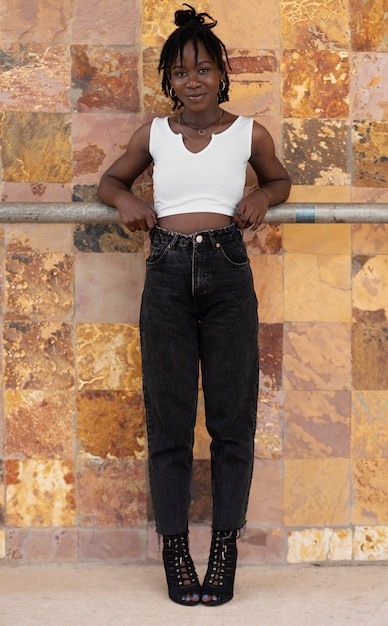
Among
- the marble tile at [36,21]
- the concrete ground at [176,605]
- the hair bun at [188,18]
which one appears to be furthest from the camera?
A: the marble tile at [36,21]

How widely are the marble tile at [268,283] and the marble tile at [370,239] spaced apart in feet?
0.72

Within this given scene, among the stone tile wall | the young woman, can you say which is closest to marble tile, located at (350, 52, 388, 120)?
the stone tile wall

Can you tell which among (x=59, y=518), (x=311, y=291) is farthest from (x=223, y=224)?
(x=59, y=518)

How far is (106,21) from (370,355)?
3.80 feet

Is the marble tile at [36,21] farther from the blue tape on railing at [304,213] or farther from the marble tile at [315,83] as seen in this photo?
the blue tape on railing at [304,213]

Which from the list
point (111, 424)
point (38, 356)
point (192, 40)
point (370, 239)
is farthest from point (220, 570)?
point (192, 40)

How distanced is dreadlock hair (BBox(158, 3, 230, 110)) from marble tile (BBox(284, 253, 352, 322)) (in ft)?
1.62

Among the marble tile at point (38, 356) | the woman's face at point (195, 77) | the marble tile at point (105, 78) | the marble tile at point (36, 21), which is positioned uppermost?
the marble tile at point (36, 21)

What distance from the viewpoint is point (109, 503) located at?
7.11 ft

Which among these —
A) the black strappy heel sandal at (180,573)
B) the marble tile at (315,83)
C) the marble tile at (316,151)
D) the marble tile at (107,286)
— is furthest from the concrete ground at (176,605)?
the marble tile at (315,83)

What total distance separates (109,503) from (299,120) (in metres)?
1.18

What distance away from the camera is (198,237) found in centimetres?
182

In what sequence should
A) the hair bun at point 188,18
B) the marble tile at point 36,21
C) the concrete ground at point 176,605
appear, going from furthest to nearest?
the marble tile at point 36,21, the hair bun at point 188,18, the concrete ground at point 176,605

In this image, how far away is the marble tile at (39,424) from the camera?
2.15 meters
